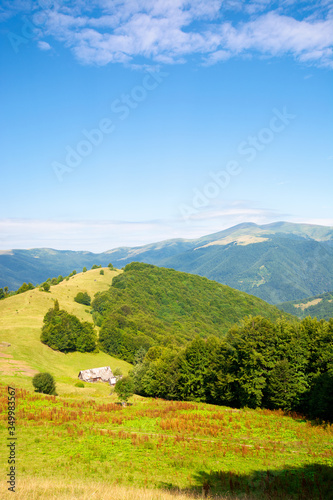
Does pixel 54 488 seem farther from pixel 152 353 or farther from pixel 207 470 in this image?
pixel 152 353

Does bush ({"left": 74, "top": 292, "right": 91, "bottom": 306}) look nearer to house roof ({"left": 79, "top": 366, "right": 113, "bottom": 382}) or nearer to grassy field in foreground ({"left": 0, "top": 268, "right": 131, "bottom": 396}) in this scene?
grassy field in foreground ({"left": 0, "top": 268, "right": 131, "bottom": 396})

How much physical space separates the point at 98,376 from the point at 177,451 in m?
59.0

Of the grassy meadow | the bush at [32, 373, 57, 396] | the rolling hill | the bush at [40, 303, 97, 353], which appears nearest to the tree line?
the grassy meadow

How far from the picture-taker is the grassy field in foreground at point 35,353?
53.2 meters

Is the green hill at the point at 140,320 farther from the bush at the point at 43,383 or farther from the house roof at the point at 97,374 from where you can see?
the bush at the point at 43,383

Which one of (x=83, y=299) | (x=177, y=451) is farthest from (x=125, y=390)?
(x=83, y=299)

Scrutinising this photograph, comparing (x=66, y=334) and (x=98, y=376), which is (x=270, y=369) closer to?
(x=98, y=376)

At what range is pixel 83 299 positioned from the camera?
14375 centimetres

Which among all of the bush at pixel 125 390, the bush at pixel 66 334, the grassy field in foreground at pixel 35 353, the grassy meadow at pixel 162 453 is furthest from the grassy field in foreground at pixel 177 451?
the bush at pixel 66 334

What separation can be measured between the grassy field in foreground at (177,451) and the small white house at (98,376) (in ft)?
139

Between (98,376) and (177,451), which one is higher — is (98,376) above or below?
below

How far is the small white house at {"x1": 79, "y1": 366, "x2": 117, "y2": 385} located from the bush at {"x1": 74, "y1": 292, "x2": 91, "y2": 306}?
6984cm

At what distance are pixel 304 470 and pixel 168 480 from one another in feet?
28.1

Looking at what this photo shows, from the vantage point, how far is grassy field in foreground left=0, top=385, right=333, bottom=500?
614 inches
